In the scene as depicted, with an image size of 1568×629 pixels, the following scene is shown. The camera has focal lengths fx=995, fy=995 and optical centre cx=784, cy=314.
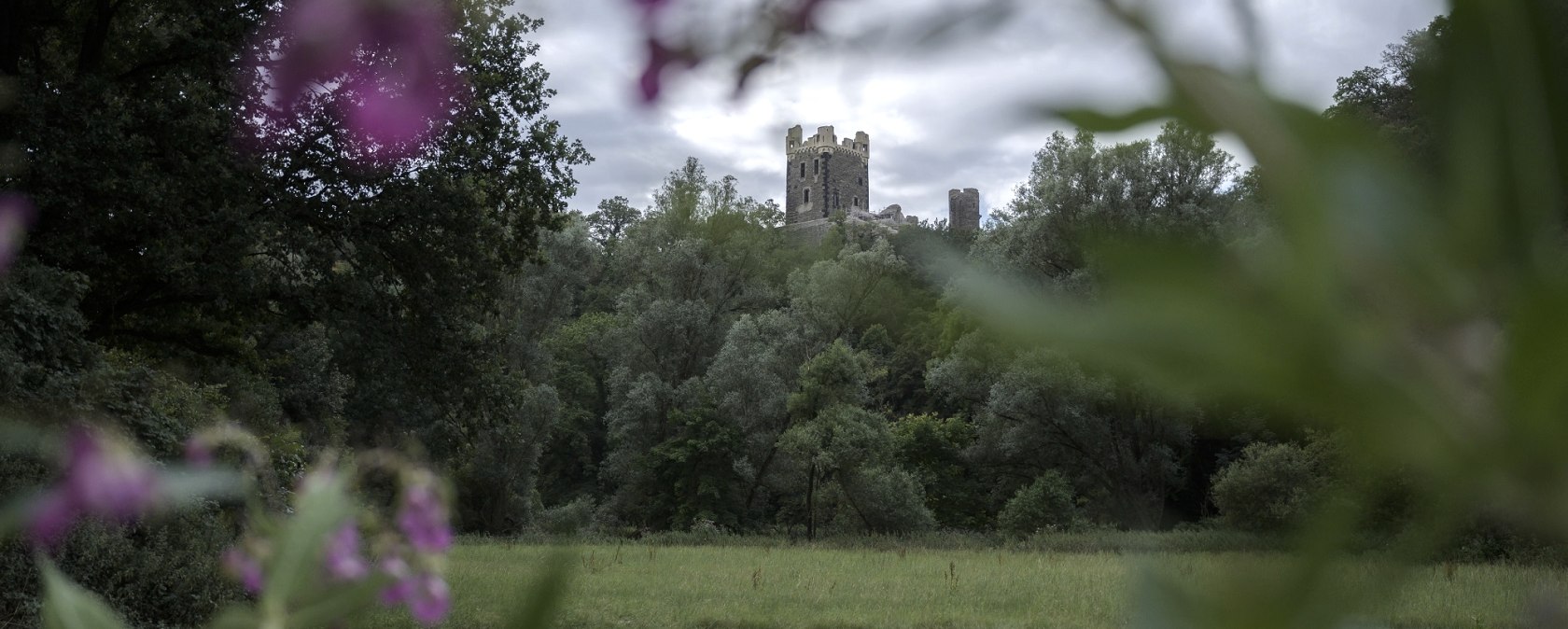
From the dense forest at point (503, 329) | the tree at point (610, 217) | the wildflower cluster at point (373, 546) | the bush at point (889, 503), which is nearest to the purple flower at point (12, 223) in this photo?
the dense forest at point (503, 329)

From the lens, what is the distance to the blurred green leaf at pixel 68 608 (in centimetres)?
13

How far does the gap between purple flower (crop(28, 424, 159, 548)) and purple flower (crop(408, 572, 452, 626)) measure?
4895 mm

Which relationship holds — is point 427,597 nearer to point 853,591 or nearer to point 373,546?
point 373,546

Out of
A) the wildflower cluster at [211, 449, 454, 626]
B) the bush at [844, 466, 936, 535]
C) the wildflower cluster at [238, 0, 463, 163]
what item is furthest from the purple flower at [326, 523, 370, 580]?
the bush at [844, 466, 936, 535]

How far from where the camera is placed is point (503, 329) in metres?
11.4

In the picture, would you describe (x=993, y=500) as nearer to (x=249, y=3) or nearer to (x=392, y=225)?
(x=392, y=225)

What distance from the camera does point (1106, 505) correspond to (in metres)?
16.8

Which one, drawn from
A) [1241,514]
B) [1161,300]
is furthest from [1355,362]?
[1241,514]

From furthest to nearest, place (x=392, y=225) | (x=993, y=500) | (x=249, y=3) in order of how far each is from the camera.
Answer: (x=993, y=500) < (x=392, y=225) < (x=249, y=3)

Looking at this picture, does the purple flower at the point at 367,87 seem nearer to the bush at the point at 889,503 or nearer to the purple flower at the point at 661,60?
the purple flower at the point at 661,60

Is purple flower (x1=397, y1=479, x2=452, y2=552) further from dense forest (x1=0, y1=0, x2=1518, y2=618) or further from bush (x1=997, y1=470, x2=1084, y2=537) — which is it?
bush (x1=997, y1=470, x2=1084, y2=537)

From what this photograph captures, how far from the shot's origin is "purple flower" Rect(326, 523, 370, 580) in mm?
195

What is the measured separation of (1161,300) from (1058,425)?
685 inches

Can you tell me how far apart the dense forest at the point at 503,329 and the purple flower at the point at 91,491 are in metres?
0.17
